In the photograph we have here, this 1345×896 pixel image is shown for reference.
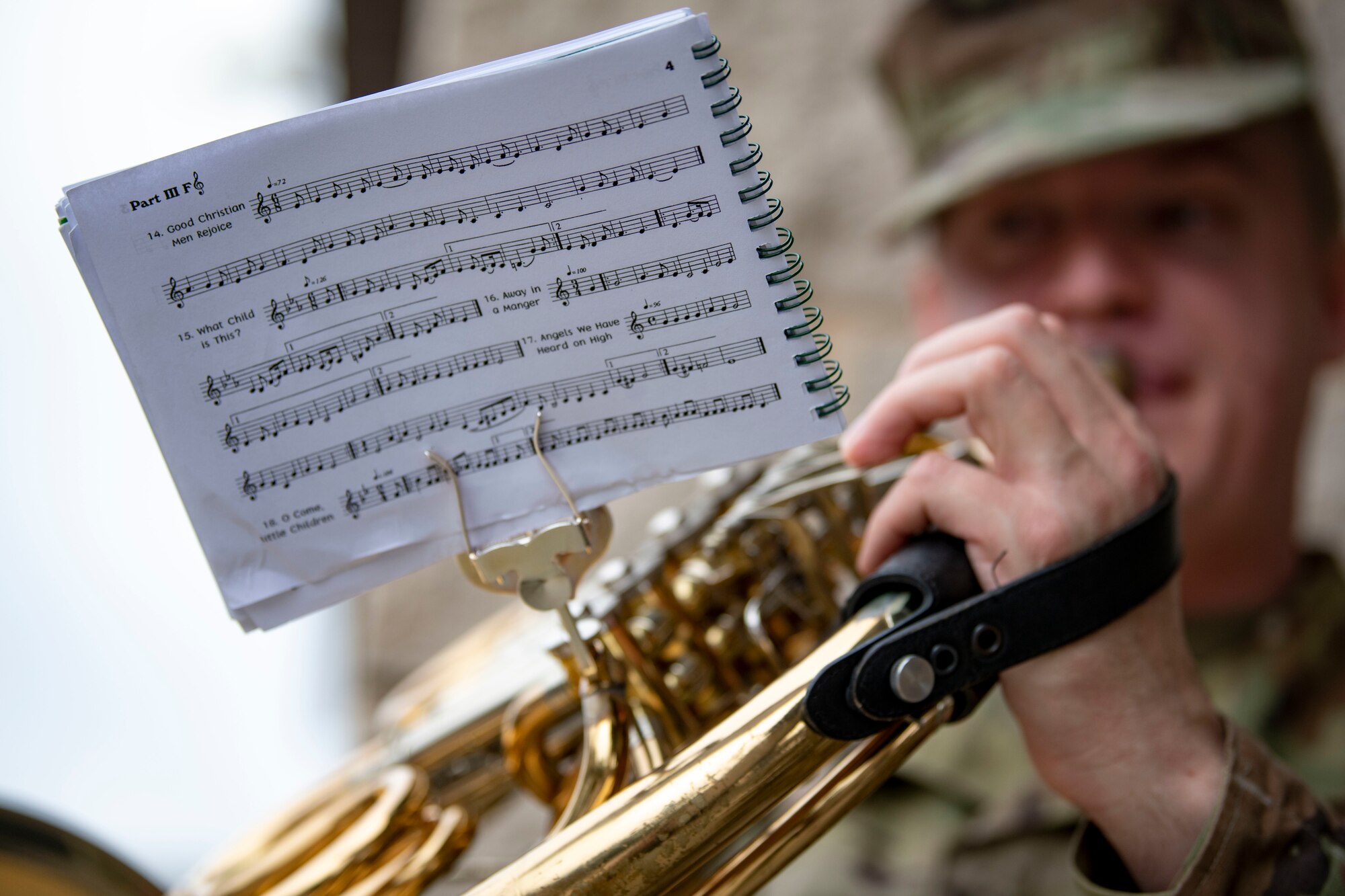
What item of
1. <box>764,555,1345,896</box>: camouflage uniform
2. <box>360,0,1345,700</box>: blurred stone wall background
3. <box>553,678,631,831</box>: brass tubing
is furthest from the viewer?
<box>360,0,1345,700</box>: blurred stone wall background

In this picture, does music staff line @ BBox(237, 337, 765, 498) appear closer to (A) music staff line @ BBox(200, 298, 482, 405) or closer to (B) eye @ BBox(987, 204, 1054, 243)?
(A) music staff line @ BBox(200, 298, 482, 405)

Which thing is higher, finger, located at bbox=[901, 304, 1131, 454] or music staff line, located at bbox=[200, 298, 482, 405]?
music staff line, located at bbox=[200, 298, 482, 405]

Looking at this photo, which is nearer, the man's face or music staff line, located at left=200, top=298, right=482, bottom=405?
music staff line, located at left=200, top=298, right=482, bottom=405

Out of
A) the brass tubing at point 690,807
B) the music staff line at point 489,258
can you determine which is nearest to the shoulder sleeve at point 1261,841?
the brass tubing at point 690,807

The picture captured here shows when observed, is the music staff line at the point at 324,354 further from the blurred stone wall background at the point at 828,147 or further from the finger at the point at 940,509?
the blurred stone wall background at the point at 828,147

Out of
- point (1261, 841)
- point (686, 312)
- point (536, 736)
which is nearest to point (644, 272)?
point (686, 312)

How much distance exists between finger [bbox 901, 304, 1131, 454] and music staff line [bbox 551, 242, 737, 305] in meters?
0.24

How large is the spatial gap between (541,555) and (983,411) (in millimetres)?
283

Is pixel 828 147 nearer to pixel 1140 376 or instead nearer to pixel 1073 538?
pixel 1140 376

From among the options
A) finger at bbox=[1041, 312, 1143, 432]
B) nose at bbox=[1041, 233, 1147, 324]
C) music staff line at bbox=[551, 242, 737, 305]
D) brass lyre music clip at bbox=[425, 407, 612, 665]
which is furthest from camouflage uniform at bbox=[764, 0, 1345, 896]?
music staff line at bbox=[551, 242, 737, 305]

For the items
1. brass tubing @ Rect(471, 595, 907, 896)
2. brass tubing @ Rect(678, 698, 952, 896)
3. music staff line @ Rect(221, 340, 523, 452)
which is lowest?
brass tubing @ Rect(678, 698, 952, 896)

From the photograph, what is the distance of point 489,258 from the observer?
1.37ft

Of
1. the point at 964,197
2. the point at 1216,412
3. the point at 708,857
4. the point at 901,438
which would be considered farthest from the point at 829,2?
the point at 708,857

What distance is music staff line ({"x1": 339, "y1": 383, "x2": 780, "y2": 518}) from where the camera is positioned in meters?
0.44
